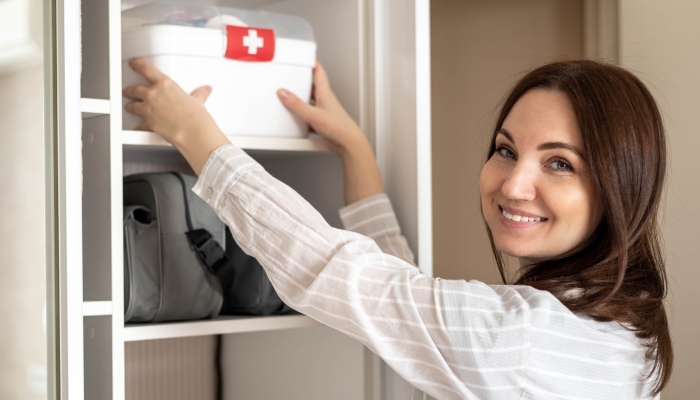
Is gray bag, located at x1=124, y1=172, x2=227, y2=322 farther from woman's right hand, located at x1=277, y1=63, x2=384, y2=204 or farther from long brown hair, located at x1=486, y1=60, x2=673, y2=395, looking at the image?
Answer: long brown hair, located at x1=486, y1=60, x2=673, y2=395

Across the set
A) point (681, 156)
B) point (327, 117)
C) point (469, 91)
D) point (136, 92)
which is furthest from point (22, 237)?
point (469, 91)

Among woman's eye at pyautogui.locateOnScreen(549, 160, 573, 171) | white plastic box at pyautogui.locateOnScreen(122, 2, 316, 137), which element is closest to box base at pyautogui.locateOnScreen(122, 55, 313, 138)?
white plastic box at pyautogui.locateOnScreen(122, 2, 316, 137)

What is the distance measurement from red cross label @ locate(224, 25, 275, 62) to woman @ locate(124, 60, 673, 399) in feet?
0.42

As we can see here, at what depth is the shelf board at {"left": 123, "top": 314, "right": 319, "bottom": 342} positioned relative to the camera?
44.7 inches

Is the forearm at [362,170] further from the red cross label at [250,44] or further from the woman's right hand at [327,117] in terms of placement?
the red cross label at [250,44]

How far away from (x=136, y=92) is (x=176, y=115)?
0.33ft

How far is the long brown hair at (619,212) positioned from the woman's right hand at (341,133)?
34cm

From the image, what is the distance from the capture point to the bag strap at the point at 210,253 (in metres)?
1.33

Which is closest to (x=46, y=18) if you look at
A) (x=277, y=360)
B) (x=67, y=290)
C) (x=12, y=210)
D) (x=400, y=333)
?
(x=12, y=210)

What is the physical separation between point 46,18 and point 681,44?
4.15ft

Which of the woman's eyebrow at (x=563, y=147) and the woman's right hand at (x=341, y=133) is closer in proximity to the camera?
the woman's eyebrow at (x=563, y=147)

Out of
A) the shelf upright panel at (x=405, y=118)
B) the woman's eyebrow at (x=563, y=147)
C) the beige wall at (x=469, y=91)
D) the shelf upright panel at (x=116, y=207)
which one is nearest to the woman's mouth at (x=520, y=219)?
the woman's eyebrow at (x=563, y=147)

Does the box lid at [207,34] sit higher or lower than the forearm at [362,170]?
higher

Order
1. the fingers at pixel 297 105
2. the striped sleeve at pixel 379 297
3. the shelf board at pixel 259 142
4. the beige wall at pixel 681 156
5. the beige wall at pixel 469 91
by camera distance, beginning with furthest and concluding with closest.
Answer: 1. the beige wall at pixel 469 91
2. the beige wall at pixel 681 156
3. the fingers at pixel 297 105
4. the shelf board at pixel 259 142
5. the striped sleeve at pixel 379 297
